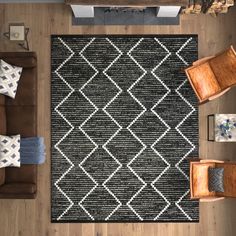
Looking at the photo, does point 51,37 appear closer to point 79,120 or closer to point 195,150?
point 79,120

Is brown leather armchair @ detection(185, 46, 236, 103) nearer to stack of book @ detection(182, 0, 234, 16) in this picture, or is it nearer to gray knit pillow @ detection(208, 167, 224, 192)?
stack of book @ detection(182, 0, 234, 16)

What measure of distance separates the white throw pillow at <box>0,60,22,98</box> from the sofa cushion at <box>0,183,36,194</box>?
110 centimetres

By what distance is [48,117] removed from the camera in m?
5.75

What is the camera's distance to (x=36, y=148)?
5.30 meters

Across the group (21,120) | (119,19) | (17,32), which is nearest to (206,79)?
(119,19)

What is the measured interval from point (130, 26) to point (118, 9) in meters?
0.30

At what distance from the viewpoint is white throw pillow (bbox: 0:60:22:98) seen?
5.12 m

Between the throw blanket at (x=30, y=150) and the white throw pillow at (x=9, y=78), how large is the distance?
0.60m

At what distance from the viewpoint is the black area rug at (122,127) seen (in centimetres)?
571

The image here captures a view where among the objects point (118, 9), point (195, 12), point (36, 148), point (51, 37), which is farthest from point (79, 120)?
point (195, 12)

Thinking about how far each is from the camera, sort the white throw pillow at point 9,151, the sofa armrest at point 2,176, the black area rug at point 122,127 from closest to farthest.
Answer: the white throw pillow at point 9,151
the sofa armrest at point 2,176
the black area rug at point 122,127

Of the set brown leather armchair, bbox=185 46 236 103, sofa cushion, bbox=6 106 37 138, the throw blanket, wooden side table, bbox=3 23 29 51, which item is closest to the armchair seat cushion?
brown leather armchair, bbox=185 46 236 103

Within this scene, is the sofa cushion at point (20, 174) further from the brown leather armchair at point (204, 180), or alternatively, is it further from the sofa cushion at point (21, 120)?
the brown leather armchair at point (204, 180)

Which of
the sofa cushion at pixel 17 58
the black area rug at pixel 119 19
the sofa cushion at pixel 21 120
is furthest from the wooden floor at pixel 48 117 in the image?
the sofa cushion at pixel 17 58
